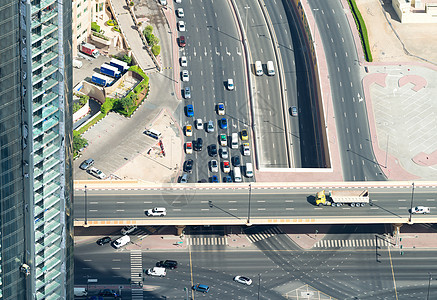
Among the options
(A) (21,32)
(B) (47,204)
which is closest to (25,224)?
(B) (47,204)

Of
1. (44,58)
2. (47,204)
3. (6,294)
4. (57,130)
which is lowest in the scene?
(6,294)

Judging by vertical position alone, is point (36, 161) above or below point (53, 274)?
above

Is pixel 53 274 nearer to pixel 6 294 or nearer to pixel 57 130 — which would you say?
pixel 6 294

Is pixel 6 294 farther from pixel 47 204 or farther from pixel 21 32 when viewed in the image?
pixel 21 32

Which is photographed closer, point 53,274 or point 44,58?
point 44,58

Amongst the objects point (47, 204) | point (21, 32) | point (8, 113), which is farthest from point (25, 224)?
point (21, 32)

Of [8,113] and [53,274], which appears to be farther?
[53,274]
